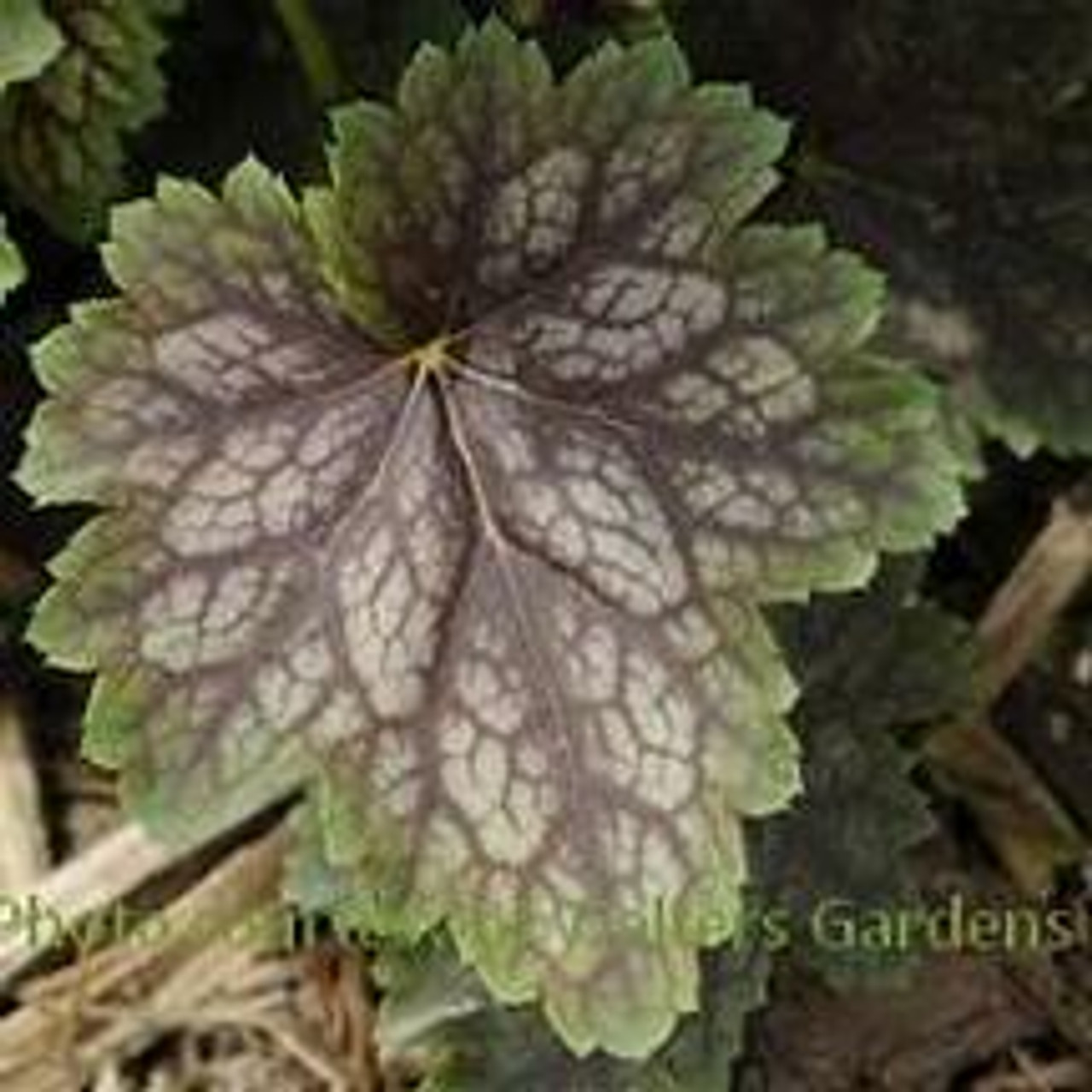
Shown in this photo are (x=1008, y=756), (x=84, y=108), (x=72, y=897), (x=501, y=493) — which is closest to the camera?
(x=501, y=493)

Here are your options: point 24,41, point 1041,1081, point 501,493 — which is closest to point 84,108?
point 24,41

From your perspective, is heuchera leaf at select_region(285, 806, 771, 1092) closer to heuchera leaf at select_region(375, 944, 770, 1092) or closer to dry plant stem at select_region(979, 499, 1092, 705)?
heuchera leaf at select_region(375, 944, 770, 1092)

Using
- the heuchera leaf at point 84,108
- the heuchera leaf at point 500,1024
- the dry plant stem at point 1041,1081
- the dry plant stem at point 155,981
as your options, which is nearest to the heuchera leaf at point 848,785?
the heuchera leaf at point 500,1024

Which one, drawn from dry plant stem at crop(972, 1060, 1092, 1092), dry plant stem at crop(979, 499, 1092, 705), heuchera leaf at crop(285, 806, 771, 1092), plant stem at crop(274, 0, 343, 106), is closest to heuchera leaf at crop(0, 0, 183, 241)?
plant stem at crop(274, 0, 343, 106)

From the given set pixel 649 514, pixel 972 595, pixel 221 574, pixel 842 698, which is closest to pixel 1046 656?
pixel 972 595

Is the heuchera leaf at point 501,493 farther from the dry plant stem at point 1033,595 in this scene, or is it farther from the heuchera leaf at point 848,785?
the dry plant stem at point 1033,595

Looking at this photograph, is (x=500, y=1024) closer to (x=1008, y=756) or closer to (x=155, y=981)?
(x=155, y=981)
